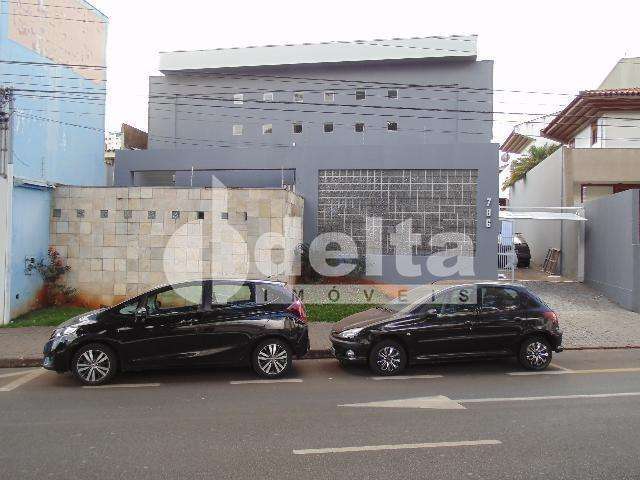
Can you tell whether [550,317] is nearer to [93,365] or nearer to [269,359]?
[269,359]

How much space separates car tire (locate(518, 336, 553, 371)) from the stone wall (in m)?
7.01

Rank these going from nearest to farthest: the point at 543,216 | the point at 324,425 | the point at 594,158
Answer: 1. the point at 324,425
2. the point at 543,216
3. the point at 594,158

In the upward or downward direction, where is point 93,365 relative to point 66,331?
downward

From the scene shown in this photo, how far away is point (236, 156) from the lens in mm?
19500

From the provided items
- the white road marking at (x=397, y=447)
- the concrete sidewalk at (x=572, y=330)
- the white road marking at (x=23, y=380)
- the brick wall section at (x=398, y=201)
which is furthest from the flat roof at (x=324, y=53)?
the white road marking at (x=397, y=447)

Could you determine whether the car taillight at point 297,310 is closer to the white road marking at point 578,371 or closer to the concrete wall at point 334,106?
the white road marking at point 578,371

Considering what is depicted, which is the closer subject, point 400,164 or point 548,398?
point 548,398

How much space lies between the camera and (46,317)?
40.8 feet

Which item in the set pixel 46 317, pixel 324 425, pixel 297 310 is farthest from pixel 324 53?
pixel 324 425

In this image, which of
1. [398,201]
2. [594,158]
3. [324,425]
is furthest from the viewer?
[594,158]

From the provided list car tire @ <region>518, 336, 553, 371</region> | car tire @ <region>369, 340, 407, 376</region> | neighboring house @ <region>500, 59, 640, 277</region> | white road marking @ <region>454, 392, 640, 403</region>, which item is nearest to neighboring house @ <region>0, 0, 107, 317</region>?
car tire @ <region>369, 340, 407, 376</region>

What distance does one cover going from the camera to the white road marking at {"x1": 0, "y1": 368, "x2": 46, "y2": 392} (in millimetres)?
7785

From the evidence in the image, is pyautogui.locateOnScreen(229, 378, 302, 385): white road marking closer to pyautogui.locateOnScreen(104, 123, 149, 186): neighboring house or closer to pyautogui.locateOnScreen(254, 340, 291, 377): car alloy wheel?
pyautogui.locateOnScreen(254, 340, 291, 377): car alloy wheel

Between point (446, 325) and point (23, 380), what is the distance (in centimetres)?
655
